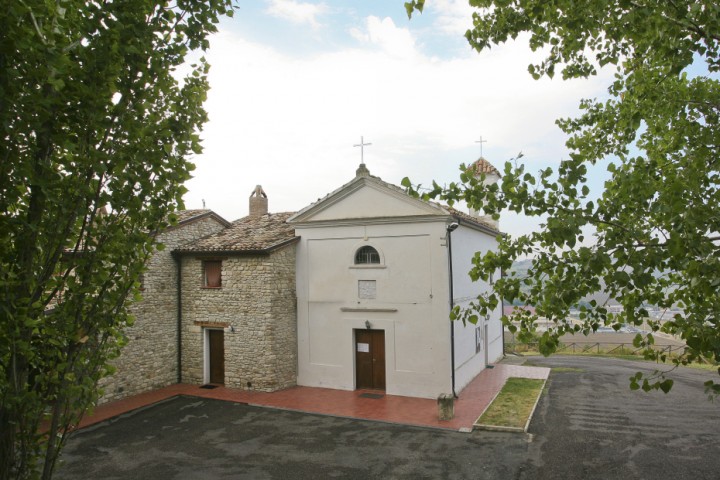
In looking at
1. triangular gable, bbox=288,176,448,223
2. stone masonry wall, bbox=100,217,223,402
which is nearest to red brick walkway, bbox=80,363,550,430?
stone masonry wall, bbox=100,217,223,402

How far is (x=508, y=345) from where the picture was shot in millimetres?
27672

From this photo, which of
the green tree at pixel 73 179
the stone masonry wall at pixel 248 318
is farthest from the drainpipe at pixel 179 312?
the green tree at pixel 73 179

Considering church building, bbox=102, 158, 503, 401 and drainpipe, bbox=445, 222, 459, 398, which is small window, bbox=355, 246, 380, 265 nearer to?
church building, bbox=102, 158, 503, 401

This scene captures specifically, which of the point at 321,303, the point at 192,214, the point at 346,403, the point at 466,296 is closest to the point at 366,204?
the point at 321,303

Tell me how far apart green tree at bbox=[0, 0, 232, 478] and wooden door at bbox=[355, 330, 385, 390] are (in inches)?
454

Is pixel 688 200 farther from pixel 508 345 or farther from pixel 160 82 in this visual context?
pixel 508 345

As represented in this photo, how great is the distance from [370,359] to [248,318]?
14.1 feet

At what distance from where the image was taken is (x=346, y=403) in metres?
13.6

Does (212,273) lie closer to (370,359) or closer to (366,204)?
(366,204)

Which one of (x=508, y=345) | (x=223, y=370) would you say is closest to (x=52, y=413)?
→ (x=223, y=370)

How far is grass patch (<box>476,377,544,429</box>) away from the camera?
38.5ft

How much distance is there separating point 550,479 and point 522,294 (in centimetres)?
596

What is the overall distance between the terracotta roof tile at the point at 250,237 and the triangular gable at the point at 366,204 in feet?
3.32

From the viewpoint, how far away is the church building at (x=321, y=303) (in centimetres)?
1409
